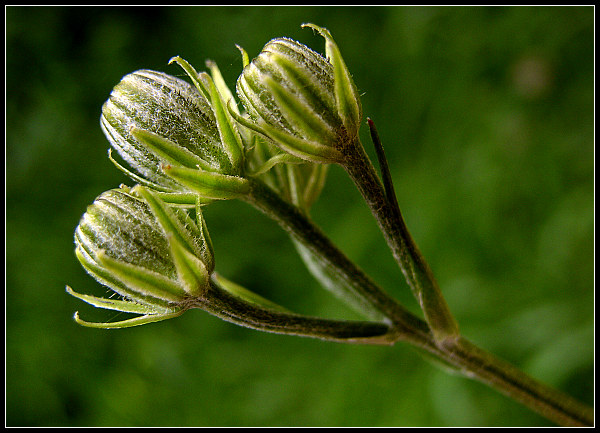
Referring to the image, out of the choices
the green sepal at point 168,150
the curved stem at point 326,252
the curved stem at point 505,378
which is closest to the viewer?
the green sepal at point 168,150

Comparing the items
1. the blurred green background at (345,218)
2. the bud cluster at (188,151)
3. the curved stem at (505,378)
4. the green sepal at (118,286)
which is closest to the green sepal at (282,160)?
the bud cluster at (188,151)

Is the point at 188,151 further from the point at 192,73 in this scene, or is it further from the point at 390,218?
the point at 390,218

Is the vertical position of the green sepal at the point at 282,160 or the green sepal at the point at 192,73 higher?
the green sepal at the point at 192,73

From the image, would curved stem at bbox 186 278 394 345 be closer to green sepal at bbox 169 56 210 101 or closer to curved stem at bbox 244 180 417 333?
curved stem at bbox 244 180 417 333

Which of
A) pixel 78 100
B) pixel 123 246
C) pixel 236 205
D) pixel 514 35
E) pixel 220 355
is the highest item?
pixel 514 35

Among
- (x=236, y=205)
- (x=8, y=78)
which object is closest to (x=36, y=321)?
(x=236, y=205)

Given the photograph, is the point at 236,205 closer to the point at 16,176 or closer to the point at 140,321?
the point at 16,176

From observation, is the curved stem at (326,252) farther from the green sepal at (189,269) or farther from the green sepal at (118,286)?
the green sepal at (118,286)
